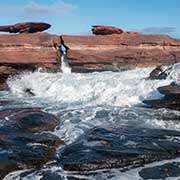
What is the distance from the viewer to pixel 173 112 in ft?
34.6

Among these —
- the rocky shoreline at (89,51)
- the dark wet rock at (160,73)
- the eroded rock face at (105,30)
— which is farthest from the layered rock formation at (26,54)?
the dark wet rock at (160,73)

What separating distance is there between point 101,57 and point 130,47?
1.79 m

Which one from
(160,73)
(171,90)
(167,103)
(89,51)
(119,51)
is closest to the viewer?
(167,103)

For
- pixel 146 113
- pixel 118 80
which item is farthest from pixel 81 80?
pixel 146 113

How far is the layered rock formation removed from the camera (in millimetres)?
18328

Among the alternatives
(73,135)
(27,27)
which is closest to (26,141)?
(73,135)

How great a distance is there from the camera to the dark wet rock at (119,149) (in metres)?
6.07

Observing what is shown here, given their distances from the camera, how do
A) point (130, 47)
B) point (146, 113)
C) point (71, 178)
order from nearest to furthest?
point (71, 178) → point (146, 113) → point (130, 47)

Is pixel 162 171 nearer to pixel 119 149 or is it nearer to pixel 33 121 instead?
pixel 119 149

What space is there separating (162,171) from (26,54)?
1369 cm

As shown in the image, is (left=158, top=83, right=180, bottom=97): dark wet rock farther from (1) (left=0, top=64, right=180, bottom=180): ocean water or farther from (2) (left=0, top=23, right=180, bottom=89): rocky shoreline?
(2) (left=0, top=23, right=180, bottom=89): rocky shoreline

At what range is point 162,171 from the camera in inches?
231

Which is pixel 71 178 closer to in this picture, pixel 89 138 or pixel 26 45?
pixel 89 138

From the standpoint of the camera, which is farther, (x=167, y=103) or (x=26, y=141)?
(x=167, y=103)
